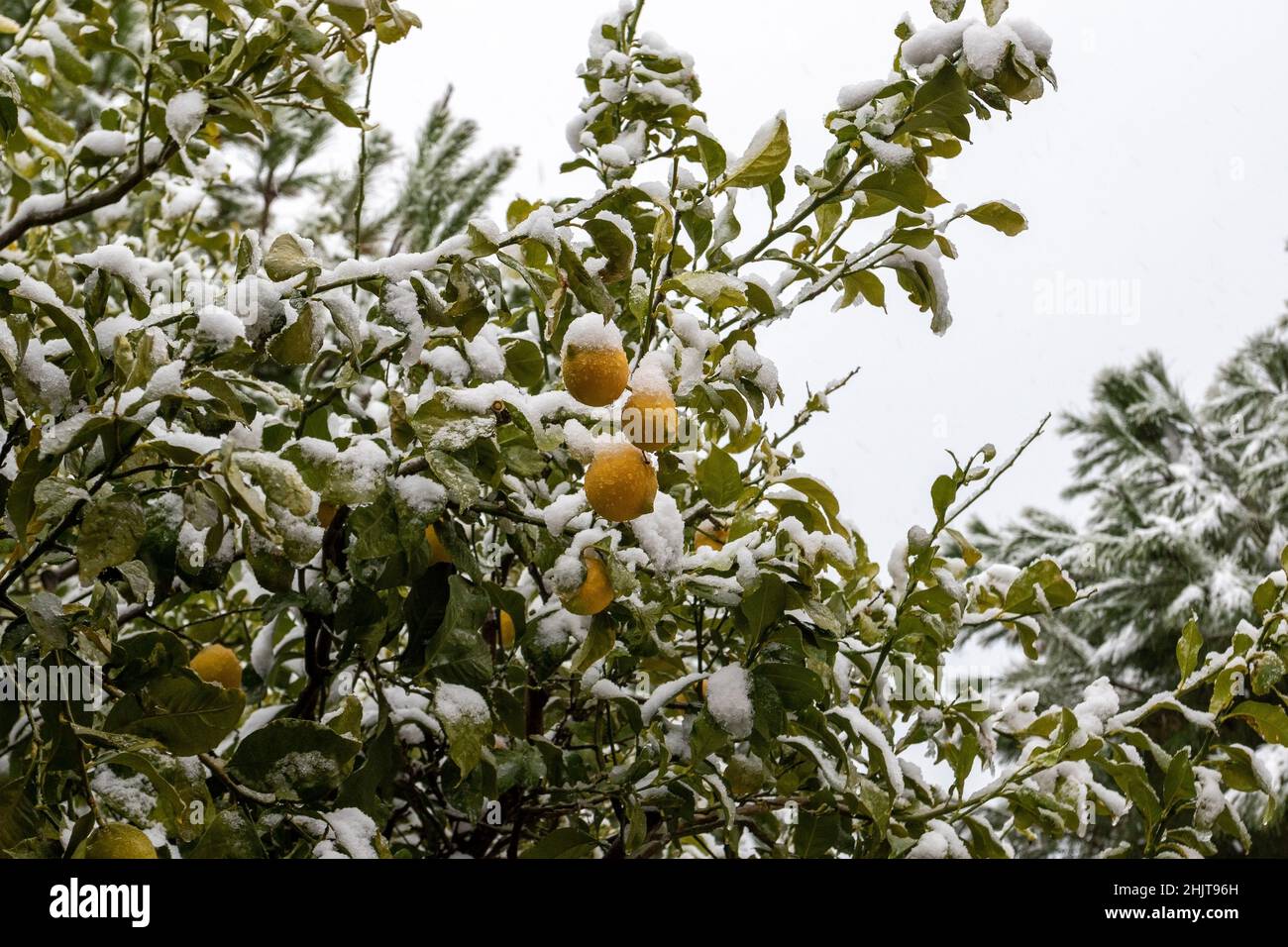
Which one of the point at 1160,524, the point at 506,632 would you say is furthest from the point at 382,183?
the point at 1160,524

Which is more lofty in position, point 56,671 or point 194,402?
point 194,402

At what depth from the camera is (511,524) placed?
32.2 inches

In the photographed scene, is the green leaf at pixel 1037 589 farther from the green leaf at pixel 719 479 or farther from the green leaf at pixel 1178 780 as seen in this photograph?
the green leaf at pixel 719 479

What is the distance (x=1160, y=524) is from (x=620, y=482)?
5.45 m

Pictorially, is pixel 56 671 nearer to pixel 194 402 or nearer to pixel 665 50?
pixel 194 402

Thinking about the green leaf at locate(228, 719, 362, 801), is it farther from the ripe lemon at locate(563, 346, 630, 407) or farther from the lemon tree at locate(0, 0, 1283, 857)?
the ripe lemon at locate(563, 346, 630, 407)

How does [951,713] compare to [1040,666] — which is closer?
[951,713]

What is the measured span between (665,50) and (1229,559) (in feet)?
18.2

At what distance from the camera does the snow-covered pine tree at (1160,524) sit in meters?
5.37

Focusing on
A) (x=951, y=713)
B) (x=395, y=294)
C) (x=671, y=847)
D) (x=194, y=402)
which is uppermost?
(x=395, y=294)

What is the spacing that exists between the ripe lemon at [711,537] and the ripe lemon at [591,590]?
0.95ft

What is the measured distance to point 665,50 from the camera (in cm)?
96

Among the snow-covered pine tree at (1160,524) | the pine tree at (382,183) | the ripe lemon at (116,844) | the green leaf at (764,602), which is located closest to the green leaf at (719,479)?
the green leaf at (764,602)
